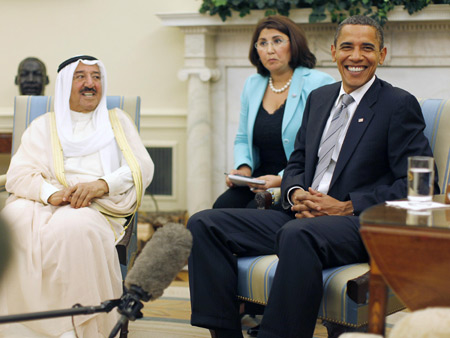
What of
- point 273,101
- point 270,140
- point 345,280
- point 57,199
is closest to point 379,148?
point 345,280

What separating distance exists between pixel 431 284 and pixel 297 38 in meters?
2.03

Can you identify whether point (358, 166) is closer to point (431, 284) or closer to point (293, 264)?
point (293, 264)

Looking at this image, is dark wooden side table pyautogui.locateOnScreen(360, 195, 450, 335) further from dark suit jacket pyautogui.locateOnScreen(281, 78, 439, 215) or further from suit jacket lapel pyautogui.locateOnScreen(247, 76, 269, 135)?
suit jacket lapel pyautogui.locateOnScreen(247, 76, 269, 135)

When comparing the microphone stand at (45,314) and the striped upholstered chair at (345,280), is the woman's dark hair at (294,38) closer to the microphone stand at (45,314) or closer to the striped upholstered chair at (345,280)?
the striped upholstered chair at (345,280)

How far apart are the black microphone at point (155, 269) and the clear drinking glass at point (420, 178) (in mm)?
772

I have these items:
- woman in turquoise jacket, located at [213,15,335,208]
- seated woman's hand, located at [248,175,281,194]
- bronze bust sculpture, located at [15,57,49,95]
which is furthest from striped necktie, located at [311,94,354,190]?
bronze bust sculpture, located at [15,57,49,95]

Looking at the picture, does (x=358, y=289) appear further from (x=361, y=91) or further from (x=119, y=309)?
(x=119, y=309)

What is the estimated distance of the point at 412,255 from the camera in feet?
5.39

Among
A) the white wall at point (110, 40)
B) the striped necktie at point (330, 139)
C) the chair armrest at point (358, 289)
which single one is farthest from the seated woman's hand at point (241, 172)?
the white wall at point (110, 40)

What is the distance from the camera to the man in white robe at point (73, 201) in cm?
281

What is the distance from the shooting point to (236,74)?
4953 mm

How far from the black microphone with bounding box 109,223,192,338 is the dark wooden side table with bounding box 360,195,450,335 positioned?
0.53 meters

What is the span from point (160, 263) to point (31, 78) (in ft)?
11.7

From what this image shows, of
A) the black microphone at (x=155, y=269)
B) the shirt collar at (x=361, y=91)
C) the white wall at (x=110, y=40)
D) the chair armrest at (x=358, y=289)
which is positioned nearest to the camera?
the black microphone at (x=155, y=269)
